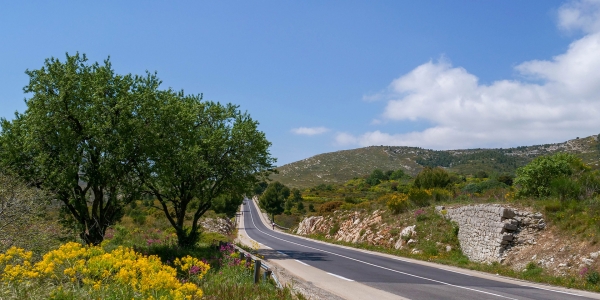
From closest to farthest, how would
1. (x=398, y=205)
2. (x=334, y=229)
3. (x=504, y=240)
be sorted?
(x=504, y=240), (x=398, y=205), (x=334, y=229)

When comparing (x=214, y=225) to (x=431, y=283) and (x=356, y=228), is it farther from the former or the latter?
(x=431, y=283)

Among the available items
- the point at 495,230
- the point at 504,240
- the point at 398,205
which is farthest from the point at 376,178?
the point at 504,240

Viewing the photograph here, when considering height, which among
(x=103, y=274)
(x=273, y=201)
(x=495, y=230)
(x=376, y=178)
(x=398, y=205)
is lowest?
(x=495, y=230)

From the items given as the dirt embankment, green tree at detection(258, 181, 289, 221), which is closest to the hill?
green tree at detection(258, 181, 289, 221)

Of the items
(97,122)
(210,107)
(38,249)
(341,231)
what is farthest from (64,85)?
(341,231)

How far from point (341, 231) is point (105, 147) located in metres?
25.6

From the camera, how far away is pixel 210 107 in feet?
77.9

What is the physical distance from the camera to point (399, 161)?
169875 mm

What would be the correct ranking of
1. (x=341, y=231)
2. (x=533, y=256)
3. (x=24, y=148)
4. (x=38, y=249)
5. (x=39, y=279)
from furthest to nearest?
(x=341, y=231) → (x=533, y=256) → (x=24, y=148) → (x=38, y=249) → (x=39, y=279)

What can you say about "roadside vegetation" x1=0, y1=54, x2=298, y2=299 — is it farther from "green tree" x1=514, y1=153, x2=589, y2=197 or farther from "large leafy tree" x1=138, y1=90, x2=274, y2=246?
"green tree" x1=514, y1=153, x2=589, y2=197

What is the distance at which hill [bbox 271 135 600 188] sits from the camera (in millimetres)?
147125

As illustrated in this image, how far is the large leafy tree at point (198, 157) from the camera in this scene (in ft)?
59.5

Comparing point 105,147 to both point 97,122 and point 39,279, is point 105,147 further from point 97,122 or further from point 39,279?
point 39,279

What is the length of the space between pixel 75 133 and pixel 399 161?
161473 mm
